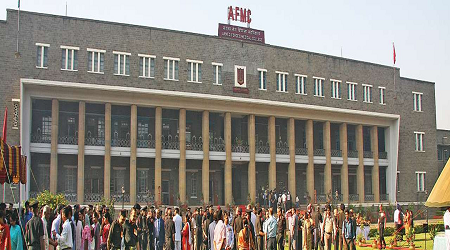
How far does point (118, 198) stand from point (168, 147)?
18.4 feet

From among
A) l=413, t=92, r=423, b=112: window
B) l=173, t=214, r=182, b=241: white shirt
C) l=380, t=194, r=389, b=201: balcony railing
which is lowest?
l=380, t=194, r=389, b=201: balcony railing

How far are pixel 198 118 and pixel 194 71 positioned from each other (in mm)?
5103

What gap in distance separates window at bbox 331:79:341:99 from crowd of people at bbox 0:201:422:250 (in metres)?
25.8

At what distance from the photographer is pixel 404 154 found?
53656mm

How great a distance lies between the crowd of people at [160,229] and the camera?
1320cm

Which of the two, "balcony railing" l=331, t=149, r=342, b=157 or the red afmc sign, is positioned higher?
the red afmc sign

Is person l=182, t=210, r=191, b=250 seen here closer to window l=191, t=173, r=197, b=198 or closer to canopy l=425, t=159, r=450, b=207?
canopy l=425, t=159, r=450, b=207

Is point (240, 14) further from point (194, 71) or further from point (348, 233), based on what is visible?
point (348, 233)

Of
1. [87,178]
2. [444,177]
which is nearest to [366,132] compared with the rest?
[87,178]

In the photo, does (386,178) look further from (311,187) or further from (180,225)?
(180,225)

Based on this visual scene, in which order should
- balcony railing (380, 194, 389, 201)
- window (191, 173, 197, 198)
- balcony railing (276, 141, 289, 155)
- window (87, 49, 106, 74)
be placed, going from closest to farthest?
window (87, 49, 106, 74), window (191, 173, 197, 198), balcony railing (276, 141, 289, 155), balcony railing (380, 194, 389, 201)

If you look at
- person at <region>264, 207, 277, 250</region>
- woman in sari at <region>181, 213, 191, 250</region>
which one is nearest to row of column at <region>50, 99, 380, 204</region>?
woman in sari at <region>181, 213, 191, 250</region>

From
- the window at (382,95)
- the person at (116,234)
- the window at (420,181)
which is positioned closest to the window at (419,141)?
the window at (420,181)

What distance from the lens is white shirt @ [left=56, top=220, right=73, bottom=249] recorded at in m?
13.6
